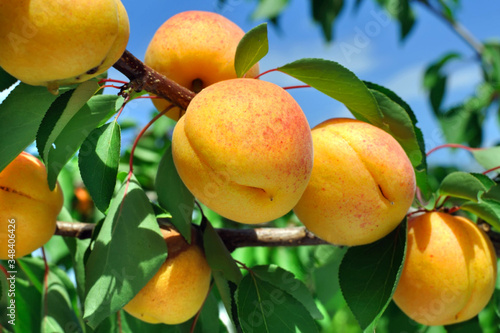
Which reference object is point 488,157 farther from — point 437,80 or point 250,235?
point 437,80

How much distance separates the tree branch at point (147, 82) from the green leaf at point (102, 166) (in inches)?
3.1

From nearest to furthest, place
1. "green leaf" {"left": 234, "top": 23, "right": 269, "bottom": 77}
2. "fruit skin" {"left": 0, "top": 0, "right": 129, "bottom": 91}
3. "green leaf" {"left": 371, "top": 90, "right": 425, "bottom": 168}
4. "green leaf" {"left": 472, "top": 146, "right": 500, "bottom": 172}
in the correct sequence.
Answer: "fruit skin" {"left": 0, "top": 0, "right": 129, "bottom": 91} < "green leaf" {"left": 234, "top": 23, "right": 269, "bottom": 77} < "green leaf" {"left": 371, "top": 90, "right": 425, "bottom": 168} < "green leaf" {"left": 472, "top": 146, "right": 500, "bottom": 172}

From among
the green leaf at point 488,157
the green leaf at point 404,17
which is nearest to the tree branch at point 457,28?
the green leaf at point 404,17

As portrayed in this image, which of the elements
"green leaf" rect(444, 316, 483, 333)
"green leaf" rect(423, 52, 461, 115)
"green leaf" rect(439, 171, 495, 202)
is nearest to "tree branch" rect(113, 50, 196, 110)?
"green leaf" rect(439, 171, 495, 202)

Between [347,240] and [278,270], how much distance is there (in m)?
0.22

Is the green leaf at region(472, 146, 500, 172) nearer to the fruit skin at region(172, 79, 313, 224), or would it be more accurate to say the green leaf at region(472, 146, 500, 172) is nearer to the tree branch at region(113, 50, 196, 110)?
the fruit skin at region(172, 79, 313, 224)

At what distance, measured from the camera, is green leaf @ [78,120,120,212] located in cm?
75

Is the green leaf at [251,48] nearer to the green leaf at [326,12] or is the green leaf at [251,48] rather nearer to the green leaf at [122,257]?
the green leaf at [122,257]

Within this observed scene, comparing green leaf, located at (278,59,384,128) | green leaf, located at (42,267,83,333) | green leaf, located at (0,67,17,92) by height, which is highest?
green leaf, located at (278,59,384,128)

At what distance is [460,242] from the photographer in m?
0.92

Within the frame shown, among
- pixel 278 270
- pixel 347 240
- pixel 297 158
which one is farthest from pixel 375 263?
pixel 297 158

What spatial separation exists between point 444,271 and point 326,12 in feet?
5.87

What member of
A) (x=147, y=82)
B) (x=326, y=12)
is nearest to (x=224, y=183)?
(x=147, y=82)

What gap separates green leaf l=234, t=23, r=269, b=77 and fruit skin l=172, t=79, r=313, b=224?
7 cm
